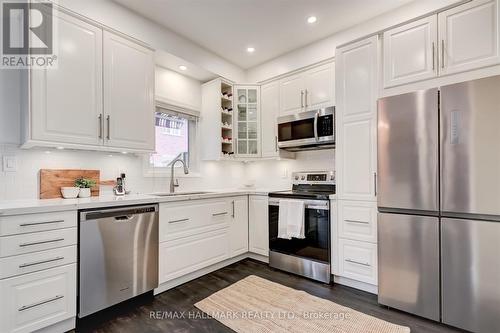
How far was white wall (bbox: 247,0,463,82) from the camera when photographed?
235 centimetres

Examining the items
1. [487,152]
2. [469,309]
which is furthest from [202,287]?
[487,152]

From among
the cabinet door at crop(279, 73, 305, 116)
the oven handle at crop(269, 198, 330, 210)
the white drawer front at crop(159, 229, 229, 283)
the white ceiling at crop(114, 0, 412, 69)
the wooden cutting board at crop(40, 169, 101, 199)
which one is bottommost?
the white drawer front at crop(159, 229, 229, 283)

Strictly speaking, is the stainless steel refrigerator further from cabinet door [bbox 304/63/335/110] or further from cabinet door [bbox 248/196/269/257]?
cabinet door [bbox 248/196/269/257]

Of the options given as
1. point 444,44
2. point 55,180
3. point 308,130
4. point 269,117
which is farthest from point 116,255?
point 444,44

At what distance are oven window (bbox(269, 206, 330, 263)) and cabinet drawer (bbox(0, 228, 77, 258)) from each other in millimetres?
2056

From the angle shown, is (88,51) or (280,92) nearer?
(88,51)

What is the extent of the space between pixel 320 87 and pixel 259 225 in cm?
191

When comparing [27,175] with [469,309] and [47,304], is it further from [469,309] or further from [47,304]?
[469,309]

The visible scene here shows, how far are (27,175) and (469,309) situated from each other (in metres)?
3.58

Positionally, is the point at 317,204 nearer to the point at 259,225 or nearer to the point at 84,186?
the point at 259,225

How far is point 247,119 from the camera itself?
3658 millimetres

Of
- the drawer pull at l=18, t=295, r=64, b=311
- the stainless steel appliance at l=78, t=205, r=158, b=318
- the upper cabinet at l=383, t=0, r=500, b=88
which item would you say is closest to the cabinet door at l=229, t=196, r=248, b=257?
the stainless steel appliance at l=78, t=205, r=158, b=318

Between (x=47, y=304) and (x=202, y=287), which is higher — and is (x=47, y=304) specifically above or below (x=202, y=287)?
above

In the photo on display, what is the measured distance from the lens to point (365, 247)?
2361mm
